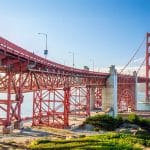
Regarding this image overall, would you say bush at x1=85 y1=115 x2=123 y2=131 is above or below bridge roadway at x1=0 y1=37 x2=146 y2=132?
below

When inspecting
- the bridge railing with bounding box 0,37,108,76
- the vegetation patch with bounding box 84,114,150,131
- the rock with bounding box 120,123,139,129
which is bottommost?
the rock with bounding box 120,123,139,129

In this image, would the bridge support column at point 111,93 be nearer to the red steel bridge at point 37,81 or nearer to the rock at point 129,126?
the red steel bridge at point 37,81

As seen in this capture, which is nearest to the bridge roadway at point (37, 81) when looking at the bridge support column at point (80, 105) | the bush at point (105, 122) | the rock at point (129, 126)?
the bridge support column at point (80, 105)

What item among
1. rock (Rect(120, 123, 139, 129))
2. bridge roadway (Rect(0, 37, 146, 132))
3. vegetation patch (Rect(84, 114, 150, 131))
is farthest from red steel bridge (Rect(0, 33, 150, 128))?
rock (Rect(120, 123, 139, 129))

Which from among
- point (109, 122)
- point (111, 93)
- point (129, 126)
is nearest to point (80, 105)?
point (111, 93)

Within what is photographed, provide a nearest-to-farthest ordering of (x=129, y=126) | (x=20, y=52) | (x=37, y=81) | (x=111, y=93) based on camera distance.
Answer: (x=20, y=52), (x=37, y=81), (x=129, y=126), (x=111, y=93)

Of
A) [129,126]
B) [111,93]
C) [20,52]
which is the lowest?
[129,126]

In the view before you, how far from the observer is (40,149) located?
22.9 m

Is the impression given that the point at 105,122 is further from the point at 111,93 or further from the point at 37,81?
the point at 111,93

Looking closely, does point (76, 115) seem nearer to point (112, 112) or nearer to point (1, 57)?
point (112, 112)

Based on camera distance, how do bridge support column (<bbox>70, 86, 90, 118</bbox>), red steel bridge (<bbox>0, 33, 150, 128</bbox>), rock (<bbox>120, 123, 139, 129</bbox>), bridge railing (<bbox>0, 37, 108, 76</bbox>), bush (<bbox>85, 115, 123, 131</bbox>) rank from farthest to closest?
bridge support column (<bbox>70, 86, 90, 118</bbox>)
rock (<bbox>120, 123, 139, 129</bbox>)
bush (<bbox>85, 115, 123, 131</bbox>)
red steel bridge (<bbox>0, 33, 150, 128</bbox>)
bridge railing (<bbox>0, 37, 108, 76</bbox>)

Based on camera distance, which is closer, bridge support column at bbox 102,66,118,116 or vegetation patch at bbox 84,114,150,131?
vegetation patch at bbox 84,114,150,131

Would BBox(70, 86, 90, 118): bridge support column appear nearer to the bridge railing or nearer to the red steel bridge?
the red steel bridge

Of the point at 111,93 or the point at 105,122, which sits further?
the point at 111,93
